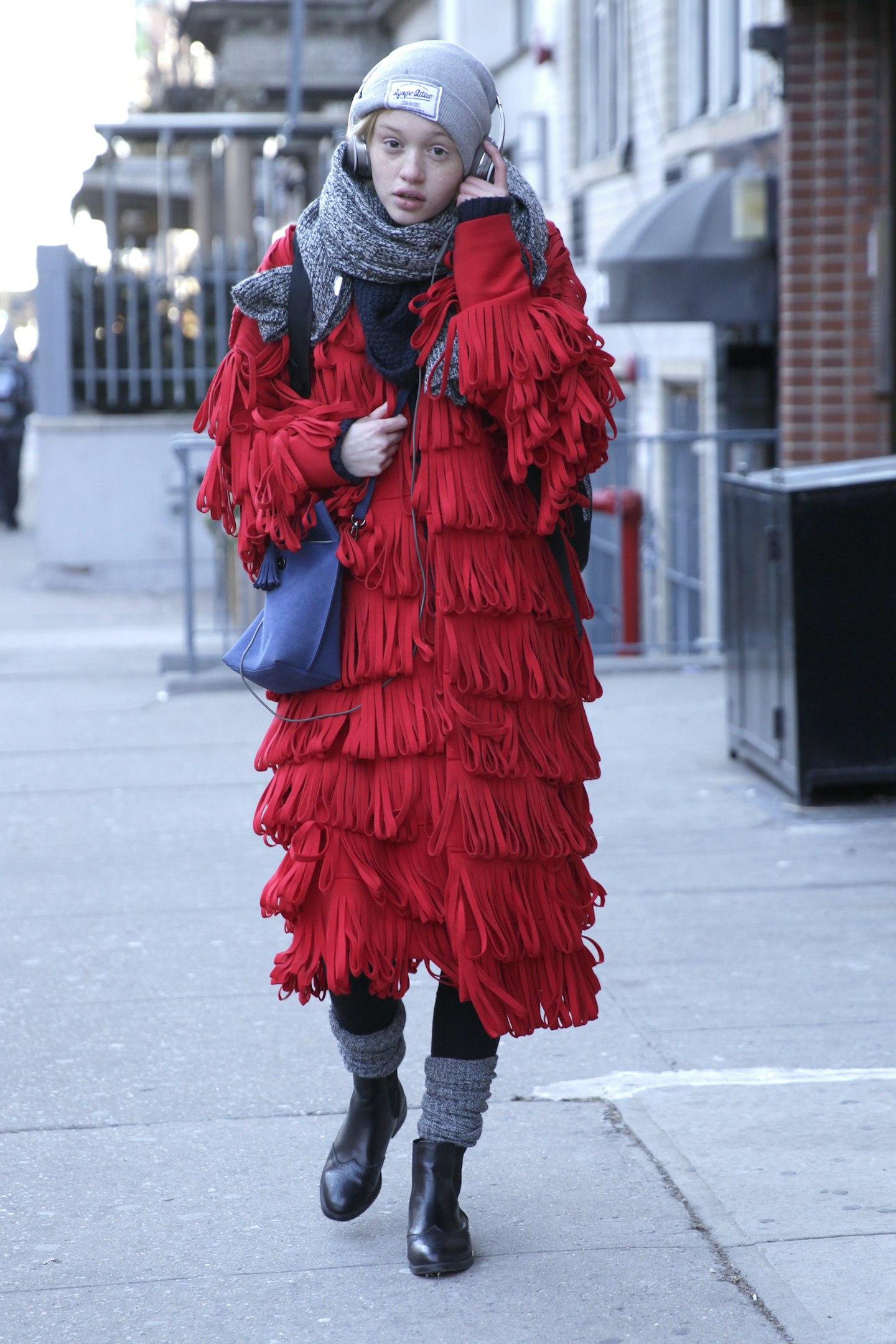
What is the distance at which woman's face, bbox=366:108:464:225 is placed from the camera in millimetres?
2762

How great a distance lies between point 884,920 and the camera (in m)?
4.88

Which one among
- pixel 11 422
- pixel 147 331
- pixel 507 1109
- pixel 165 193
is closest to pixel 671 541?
pixel 147 331

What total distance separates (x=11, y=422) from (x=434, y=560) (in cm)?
1747

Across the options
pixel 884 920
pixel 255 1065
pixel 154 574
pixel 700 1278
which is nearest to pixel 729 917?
pixel 884 920

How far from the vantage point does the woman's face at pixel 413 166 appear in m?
2.76

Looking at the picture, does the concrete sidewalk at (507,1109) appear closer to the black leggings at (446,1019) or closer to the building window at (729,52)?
the black leggings at (446,1019)

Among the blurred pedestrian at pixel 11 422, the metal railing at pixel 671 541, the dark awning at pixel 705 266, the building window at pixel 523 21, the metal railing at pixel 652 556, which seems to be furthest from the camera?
the blurred pedestrian at pixel 11 422

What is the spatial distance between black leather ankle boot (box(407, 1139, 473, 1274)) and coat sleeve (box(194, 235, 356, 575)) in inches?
39.6

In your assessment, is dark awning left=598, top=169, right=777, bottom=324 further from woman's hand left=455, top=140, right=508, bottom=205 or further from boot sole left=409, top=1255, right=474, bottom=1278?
boot sole left=409, top=1255, right=474, bottom=1278

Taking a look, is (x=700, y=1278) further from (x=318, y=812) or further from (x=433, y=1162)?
(x=318, y=812)

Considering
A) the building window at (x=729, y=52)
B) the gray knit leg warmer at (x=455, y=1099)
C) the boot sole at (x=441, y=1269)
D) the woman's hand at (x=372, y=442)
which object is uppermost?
the building window at (x=729, y=52)

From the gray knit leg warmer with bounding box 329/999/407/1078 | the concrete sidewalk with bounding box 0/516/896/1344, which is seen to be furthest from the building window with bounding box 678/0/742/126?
the gray knit leg warmer with bounding box 329/999/407/1078

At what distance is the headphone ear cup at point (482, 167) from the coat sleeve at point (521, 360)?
5.3 inches

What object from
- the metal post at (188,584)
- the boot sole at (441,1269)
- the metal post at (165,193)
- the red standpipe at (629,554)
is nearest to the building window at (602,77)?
the metal post at (165,193)
